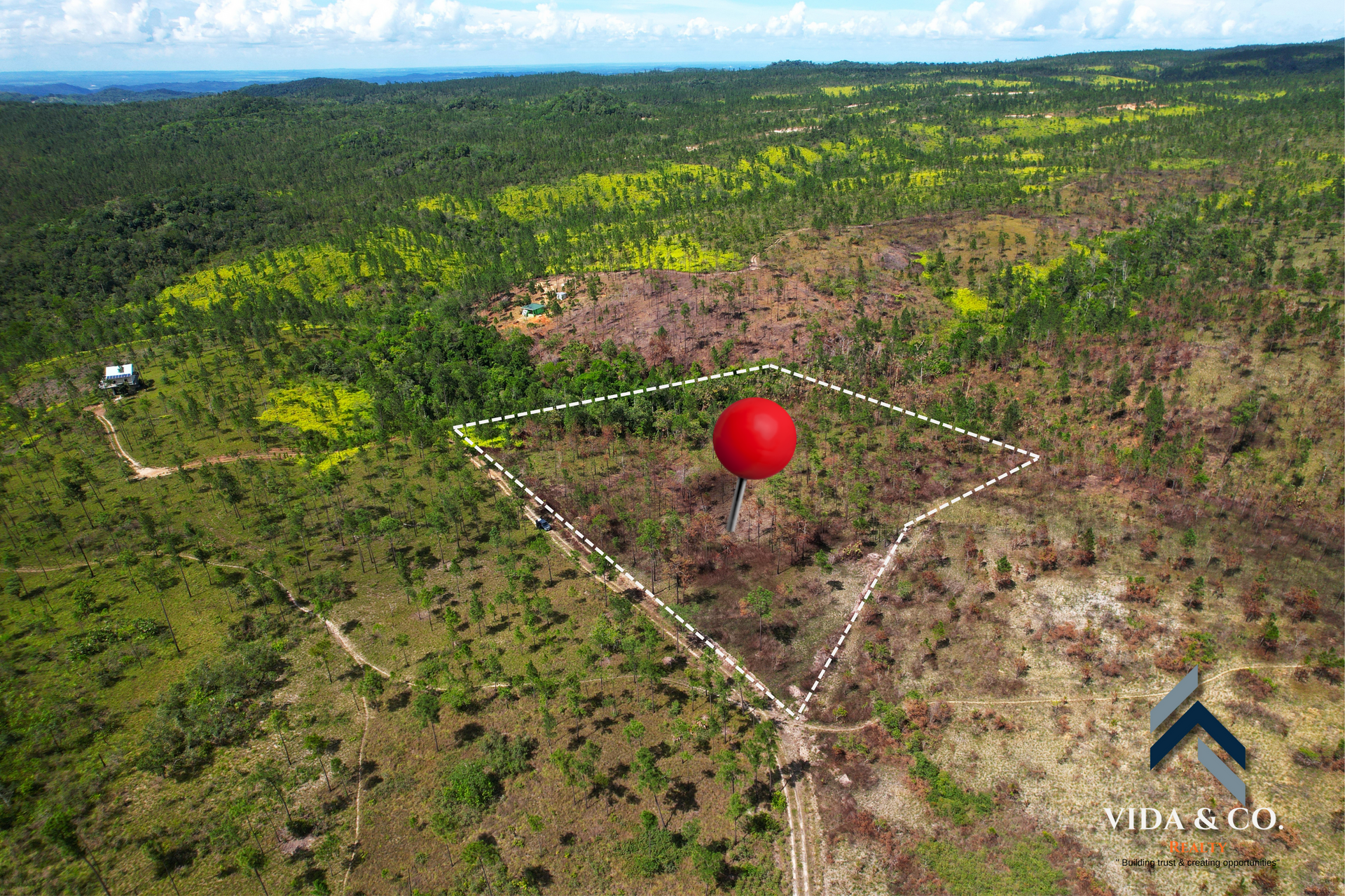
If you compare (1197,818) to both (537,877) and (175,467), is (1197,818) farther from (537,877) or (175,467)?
(175,467)

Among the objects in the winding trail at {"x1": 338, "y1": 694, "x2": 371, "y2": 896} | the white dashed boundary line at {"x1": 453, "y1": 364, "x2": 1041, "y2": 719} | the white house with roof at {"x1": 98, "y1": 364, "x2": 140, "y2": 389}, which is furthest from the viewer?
the white house with roof at {"x1": 98, "y1": 364, "x2": 140, "y2": 389}

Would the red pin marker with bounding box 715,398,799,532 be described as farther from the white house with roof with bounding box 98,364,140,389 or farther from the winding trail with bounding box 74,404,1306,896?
the white house with roof with bounding box 98,364,140,389

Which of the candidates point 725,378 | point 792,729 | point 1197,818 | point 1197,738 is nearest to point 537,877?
point 792,729

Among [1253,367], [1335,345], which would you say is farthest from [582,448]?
[1335,345]

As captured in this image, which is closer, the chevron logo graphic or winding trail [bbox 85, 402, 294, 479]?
the chevron logo graphic

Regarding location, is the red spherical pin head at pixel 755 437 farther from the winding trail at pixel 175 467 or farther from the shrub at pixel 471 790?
the winding trail at pixel 175 467

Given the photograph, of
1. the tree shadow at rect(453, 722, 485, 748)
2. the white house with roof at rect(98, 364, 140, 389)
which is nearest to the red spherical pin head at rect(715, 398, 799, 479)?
the tree shadow at rect(453, 722, 485, 748)

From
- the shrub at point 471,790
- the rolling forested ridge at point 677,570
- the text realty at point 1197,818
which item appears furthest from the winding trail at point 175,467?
the text realty at point 1197,818

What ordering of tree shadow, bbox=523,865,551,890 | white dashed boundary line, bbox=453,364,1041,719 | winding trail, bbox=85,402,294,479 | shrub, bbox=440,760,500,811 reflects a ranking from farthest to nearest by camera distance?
winding trail, bbox=85,402,294,479 → white dashed boundary line, bbox=453,364,1041,719 → shrub, bbox=440,760,500,811 → tree shadow, bbox=523,865,551,890
